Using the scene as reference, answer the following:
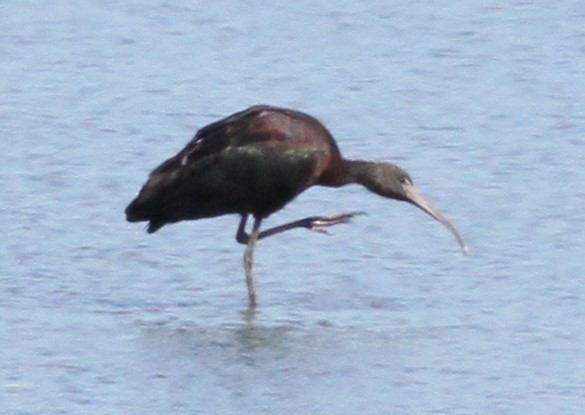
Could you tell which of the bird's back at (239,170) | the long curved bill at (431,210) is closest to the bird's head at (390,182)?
the long curved bill at (431,210)

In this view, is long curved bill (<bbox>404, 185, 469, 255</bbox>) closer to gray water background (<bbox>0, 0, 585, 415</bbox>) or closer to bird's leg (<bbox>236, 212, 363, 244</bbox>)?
gray water background (<bbox>0, 0, 585, 415</bbox>)

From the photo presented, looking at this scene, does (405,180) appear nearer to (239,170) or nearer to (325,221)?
(325,221)

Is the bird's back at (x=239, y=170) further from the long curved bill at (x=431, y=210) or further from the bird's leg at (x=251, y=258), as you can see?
the long curved bill at (x=431, y=210)

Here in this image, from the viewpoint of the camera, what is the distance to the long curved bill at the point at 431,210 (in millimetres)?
10938

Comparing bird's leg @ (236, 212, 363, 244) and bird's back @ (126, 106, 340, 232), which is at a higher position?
bird's back @ (126, 106, 340, 232)

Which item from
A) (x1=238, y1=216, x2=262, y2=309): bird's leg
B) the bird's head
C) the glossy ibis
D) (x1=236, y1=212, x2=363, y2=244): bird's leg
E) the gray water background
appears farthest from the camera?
(x1=236, y1=212, x2=363, y2=244): bird's leg

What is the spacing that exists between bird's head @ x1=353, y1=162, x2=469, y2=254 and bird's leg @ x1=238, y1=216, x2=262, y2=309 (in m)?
0.55

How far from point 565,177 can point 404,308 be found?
221cm

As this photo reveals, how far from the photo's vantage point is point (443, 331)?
32.8 feet

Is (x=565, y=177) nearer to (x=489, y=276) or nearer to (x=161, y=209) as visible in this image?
(x=489, y=276)

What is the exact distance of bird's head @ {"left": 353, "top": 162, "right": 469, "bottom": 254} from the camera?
1109cm

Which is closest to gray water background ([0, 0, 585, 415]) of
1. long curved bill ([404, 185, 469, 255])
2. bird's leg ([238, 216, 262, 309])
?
bird's leg ([238, 216, 262, 309])

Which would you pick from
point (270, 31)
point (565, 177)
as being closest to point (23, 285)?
point (565, 177)

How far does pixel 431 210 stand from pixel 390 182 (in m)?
0.27
